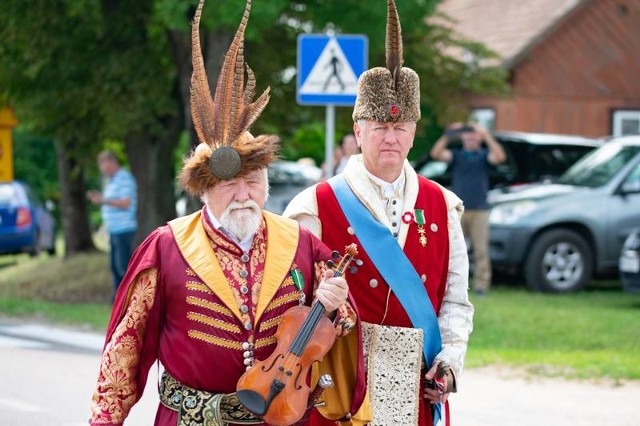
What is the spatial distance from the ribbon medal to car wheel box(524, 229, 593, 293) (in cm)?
1231

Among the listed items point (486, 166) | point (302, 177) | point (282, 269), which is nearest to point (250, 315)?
point (282, 269)

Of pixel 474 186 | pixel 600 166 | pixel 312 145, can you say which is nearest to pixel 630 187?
pixel 600 166

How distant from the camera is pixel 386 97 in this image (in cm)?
517

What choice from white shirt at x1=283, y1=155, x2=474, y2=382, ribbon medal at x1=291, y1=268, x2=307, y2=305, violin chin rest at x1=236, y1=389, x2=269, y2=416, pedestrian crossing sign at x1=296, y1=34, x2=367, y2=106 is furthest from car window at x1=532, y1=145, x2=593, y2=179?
violin chin rest at x1=236, y1=389, x2=269, y2=416

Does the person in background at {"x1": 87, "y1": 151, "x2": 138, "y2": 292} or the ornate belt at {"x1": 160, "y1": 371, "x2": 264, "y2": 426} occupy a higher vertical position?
the ornate belt at {"x1": 160, "y1": 371, "x2": 264, "y2": 426}

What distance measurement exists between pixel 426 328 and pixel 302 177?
53.8 ft

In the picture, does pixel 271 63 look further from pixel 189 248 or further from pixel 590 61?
pixel 590 61

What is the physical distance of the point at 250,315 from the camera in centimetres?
449

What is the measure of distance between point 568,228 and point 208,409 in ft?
42.3

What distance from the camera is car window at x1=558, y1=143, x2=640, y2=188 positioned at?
1695cm

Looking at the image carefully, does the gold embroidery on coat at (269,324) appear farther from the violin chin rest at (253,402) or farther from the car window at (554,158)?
the car window at (554,158)

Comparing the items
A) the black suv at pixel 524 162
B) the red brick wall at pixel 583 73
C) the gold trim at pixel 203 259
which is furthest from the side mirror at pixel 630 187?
the red brick wall at pixel 583 73

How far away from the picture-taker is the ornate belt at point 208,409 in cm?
441

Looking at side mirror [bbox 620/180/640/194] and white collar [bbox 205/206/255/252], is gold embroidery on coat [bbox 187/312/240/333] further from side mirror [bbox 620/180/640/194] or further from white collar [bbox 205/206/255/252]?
side mirror [bbox 620/180/640/194]
